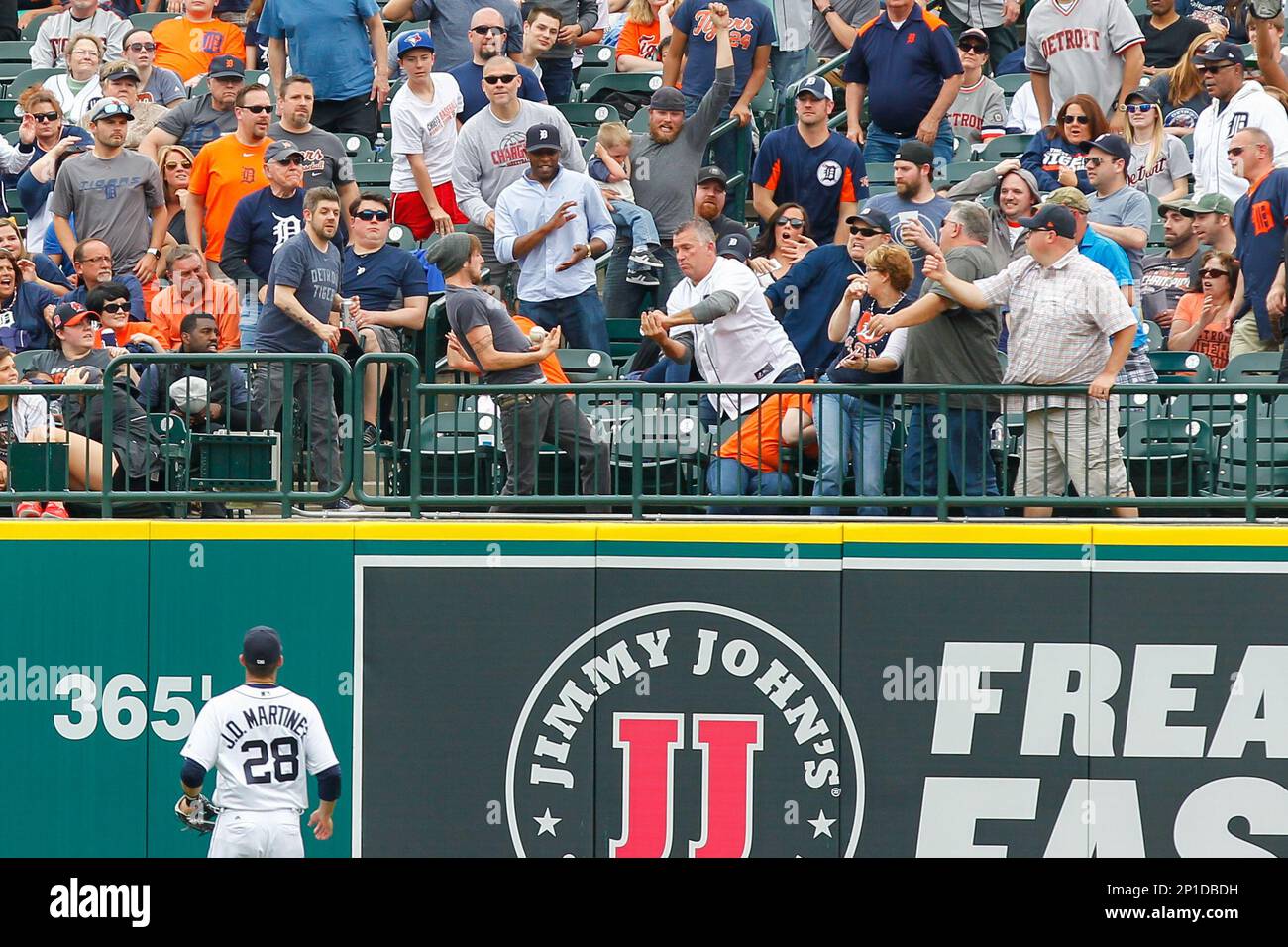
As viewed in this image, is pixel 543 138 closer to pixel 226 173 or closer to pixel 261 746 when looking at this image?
pixel 226 173

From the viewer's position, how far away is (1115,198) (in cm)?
1156

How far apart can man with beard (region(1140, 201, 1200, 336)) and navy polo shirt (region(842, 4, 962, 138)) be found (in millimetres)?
2158

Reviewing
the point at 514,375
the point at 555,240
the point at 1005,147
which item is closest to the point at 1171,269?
the point at 1005,147

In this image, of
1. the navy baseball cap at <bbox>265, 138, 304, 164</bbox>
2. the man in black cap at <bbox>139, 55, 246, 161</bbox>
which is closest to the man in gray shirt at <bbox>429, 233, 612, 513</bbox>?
the navy baseball cap at <bbox>265, 138, 304, 164</bbox>

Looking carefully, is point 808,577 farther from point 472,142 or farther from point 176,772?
point 472,142

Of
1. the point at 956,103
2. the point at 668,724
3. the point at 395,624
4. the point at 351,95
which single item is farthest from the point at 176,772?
the point at 956,103

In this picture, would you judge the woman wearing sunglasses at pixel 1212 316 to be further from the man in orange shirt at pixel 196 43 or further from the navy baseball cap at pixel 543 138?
the man in orange shirt at pixel 196 43

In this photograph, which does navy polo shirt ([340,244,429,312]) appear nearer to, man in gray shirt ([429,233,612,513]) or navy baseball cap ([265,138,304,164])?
navy baseball cap ([265,138,304,164])

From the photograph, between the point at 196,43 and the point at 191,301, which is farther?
the point at 196,43

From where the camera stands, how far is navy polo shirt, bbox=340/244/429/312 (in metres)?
11.2

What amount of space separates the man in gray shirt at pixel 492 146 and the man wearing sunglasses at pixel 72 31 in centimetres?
468

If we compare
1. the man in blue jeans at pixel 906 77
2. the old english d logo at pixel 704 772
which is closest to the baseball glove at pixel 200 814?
the old english d logo at pixel 704 772

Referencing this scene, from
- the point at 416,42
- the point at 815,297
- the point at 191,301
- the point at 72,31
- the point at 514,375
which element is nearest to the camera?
the point at 514,375

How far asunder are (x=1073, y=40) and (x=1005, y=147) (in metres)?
0.87
